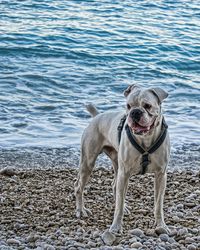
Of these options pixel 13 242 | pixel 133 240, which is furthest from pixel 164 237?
pixel 13 242

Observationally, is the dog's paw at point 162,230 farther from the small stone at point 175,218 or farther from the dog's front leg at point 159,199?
the small stone at point 175,218

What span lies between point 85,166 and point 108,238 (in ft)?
3.70

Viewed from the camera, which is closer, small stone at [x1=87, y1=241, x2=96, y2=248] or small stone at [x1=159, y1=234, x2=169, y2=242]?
small stone at [x1=87, y1=241, x2=96, y2=248]

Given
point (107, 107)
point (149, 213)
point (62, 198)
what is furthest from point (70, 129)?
point (149, 213)

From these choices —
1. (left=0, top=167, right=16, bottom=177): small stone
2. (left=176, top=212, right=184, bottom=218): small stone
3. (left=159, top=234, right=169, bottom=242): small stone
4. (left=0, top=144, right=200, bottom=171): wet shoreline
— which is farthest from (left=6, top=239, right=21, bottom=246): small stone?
(left=0, top=144, right=200, bottom=171): wet shoreline

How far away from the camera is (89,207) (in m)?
7.45

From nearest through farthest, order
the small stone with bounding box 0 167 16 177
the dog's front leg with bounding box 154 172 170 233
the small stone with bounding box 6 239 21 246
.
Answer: the small stone with bounding box 6 239 21 246
the dog's front leg with bounding box 154 172 170 233
the small stone with bounding box 0 167 16 177

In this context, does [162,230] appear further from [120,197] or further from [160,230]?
[120,197]

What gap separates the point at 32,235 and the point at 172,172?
333 cm

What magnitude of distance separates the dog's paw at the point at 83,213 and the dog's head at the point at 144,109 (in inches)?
54.9

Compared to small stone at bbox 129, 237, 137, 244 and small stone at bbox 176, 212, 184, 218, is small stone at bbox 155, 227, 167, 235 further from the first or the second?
small stone at bbox 176, 212, 184, 218

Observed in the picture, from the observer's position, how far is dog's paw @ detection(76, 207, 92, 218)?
709 centimetres

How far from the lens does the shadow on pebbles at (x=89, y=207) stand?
6129 millimetres

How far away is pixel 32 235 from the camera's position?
6.27 metres
